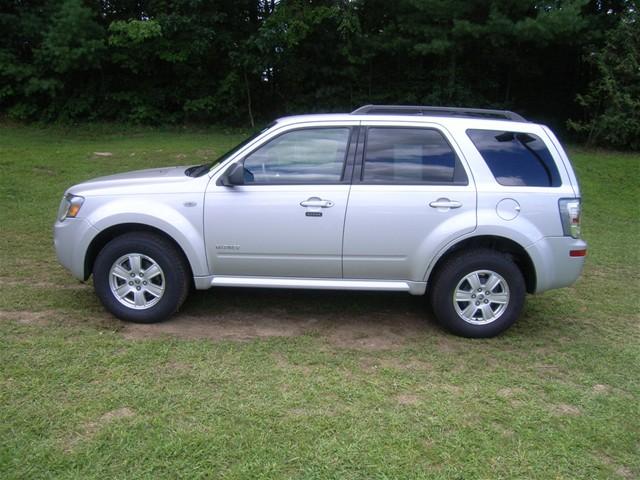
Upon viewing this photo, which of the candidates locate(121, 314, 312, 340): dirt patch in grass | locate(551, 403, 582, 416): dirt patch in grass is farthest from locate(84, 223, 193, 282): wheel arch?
locate(551, 403, 582, 416): dirt patch in grass

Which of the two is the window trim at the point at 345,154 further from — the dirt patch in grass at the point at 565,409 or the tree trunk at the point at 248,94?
the tree trunk at the point at 248,94

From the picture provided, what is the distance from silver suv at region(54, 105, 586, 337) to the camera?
4.80 meters

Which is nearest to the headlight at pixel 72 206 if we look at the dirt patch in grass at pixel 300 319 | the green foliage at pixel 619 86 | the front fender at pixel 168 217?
the front fender at pixel 168 217

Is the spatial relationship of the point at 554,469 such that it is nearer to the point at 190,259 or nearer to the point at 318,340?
the point at 318,340

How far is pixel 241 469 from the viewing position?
310cm

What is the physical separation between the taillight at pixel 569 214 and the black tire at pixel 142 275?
3.12m

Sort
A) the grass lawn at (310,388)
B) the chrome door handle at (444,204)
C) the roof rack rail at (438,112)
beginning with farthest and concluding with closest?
1. the roof rack rail at (438,112)
2. the chrome door handle at (444,204)
3. the grass lawn at (310,388)

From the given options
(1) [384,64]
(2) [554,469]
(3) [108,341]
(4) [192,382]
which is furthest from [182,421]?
(1) [384,64]

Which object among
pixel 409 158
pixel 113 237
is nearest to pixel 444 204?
pixel 409 158

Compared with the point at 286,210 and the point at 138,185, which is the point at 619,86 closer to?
the point at 286,210

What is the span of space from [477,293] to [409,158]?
125 centimetres

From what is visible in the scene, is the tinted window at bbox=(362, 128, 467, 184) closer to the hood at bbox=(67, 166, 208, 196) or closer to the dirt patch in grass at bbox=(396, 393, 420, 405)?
the hood at bbox=(67, 166, 208, 196)

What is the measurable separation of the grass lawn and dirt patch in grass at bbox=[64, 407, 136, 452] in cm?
1

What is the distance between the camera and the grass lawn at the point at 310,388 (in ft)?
10.5
